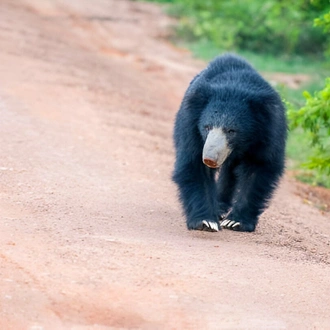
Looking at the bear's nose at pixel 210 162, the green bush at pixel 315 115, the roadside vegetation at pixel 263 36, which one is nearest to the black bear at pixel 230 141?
the bear's nose at pixel 210 162

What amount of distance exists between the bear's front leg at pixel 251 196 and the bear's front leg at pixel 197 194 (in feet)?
0.76

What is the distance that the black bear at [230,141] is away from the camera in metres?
6.05

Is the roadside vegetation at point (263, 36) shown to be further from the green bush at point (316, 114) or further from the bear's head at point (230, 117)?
the bear's head at point (230, 117)

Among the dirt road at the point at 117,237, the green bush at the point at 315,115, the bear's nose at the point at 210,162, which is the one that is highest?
the green bush at the point at 315,115

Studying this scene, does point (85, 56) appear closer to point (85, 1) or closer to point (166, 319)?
point (85, 1)

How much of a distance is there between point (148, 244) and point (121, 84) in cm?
842

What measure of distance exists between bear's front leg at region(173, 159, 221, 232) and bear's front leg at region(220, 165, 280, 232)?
23 cm

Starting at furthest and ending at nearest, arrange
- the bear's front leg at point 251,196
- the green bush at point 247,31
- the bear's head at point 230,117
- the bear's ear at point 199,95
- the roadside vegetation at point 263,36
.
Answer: the green bush at point 247,31, the roadside vegetation at point 263,36, the bear's front leg at point 251,196, the bear's ear at point 199,95, the bear's head at point 230,117

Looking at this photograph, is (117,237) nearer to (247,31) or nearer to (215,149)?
(215,149)

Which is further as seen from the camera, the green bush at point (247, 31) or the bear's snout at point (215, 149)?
the green bush at point (247, 31)

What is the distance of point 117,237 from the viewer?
218 inches

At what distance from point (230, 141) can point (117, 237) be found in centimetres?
119

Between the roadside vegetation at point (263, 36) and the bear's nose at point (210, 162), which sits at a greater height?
the roadside vegetation at point (263, 36)

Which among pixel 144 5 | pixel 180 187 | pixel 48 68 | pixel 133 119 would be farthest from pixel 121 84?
pixel 144 5
